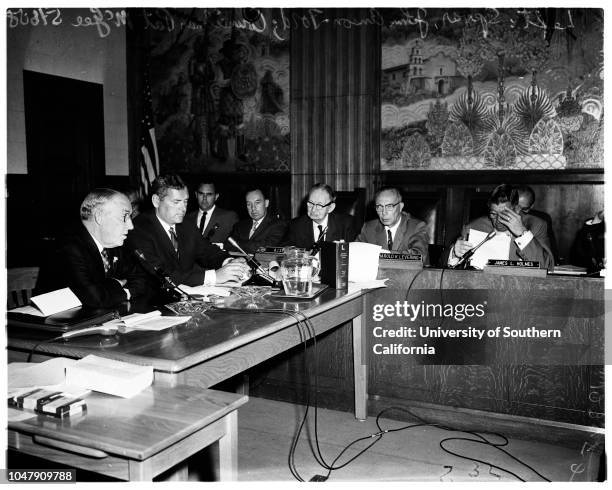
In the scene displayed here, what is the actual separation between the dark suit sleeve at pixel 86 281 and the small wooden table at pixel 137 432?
41.0 inches

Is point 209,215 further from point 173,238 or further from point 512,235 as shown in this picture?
point 512,235

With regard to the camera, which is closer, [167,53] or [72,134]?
[72,134]

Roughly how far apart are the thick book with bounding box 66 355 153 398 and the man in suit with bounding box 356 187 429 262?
263cm

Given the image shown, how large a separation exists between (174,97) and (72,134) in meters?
1.23

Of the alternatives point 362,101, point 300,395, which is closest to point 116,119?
point 362,101

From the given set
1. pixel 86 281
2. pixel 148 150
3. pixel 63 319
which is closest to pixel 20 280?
pixel 148 150

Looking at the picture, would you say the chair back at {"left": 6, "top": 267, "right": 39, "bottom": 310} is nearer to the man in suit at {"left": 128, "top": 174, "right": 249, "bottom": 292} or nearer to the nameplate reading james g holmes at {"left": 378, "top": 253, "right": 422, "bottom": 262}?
the man in suit at {"left": 128, "top": 174, "right": 249, "bottom": 292}

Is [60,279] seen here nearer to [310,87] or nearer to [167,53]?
[310,87]

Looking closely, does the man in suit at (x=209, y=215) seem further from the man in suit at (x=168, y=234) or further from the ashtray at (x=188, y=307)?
the ashtray at (x=188, y=307)

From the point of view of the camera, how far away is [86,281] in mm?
2615

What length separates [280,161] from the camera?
6508 millimetres

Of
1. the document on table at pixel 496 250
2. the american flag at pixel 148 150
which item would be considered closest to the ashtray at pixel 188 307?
the document on table at pixel 496 250

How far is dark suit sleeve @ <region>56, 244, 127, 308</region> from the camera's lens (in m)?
2.55

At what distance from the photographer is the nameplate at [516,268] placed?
2.91m
